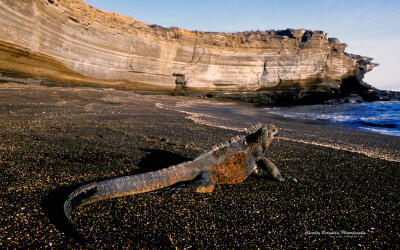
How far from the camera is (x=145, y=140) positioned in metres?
A: 4.25

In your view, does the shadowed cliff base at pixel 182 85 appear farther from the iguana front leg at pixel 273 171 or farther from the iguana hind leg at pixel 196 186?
the iguana front leg at pixel 273 171

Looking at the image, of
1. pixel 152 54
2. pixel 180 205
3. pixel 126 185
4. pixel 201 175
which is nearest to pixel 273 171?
pixel 201 175

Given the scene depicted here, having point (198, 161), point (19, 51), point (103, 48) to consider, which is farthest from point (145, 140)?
point (103, 48)

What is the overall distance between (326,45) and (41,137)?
29.5 metres

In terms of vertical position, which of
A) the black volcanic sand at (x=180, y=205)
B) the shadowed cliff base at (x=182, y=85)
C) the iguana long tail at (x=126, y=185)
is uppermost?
the shadowed cliff base at (x=182, y=85)

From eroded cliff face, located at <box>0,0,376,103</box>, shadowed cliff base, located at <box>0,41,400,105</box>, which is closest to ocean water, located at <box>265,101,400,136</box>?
shadowed cliff base, located at <box>0,41,400,105</box>

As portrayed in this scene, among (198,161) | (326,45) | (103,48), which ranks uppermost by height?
(326,45)

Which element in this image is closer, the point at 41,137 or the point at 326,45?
the point at 41,137

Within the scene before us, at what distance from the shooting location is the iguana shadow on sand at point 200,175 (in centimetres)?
188

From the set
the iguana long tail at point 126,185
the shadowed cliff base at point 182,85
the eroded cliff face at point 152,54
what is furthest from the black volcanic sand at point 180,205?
the eroded cliff face at point 152,54

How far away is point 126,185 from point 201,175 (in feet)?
2.72

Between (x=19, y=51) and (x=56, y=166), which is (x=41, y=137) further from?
(x=19, y=51)

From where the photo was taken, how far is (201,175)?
2.47 m

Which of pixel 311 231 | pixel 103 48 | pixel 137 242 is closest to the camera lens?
pixel 137 242
